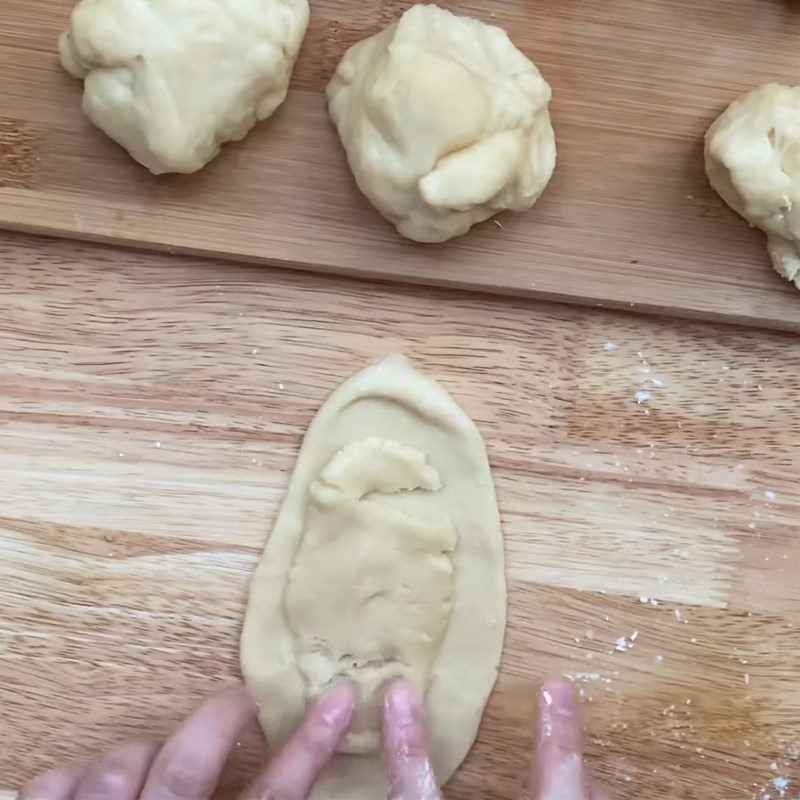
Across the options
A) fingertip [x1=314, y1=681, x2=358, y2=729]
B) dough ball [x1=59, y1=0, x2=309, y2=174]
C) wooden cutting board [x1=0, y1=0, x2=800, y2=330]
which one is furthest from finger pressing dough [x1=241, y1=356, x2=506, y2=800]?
dough ball [x1=59, y1=0, x2=309, y2=174]

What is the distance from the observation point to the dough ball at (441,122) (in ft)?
2.59

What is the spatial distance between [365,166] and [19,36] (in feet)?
1.31

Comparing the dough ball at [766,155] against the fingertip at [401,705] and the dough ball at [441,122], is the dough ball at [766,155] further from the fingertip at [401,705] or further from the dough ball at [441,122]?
the fingertip at [401,705]

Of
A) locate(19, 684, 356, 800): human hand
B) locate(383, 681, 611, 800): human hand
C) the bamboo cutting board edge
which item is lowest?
locate(19, 684, 356, 800): human hand

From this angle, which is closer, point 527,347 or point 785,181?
point 785,181

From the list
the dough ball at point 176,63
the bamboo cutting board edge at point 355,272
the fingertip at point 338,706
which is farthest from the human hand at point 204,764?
the dough ball at point 176,63

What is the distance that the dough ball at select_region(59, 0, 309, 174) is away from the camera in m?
0.79

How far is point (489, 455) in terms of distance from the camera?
0.92 m

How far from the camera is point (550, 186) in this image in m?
0.89

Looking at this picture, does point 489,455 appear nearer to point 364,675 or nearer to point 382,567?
point 382,567

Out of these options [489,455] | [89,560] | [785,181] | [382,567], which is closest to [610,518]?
[489,455]

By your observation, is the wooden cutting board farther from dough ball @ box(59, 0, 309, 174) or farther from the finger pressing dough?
the finger pressing dough

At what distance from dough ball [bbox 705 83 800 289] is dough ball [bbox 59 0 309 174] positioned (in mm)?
451

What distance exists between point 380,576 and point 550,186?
1.51 ft
